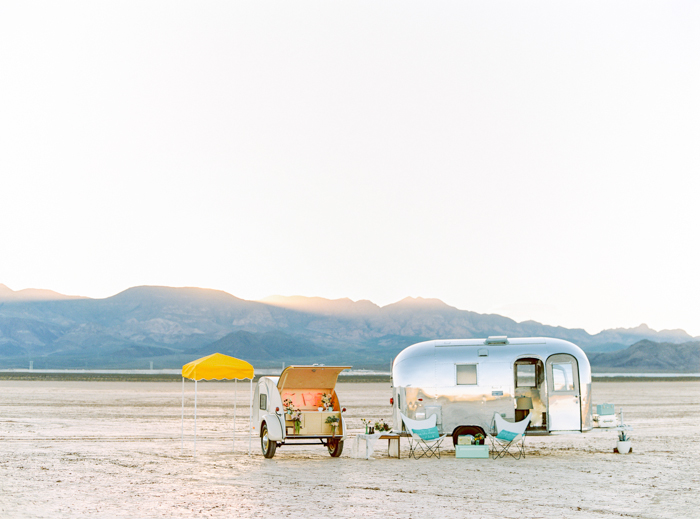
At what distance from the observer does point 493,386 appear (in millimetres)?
18641

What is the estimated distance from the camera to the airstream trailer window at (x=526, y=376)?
64.0 ft

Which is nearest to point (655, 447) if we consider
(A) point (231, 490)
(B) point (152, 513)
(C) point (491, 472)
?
(C) point (491, 472)

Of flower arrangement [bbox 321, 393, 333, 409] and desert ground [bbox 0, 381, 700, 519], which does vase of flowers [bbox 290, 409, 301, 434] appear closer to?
desert ground [bbox 0, 381, 700, 519]

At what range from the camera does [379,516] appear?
11.4m

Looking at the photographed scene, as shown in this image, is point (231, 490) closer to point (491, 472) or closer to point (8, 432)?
point (491, 472)

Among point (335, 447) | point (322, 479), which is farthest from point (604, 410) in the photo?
point (322, 479)

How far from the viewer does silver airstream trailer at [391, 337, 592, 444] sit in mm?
18531

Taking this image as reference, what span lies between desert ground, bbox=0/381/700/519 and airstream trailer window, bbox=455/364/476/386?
1910 millimetres

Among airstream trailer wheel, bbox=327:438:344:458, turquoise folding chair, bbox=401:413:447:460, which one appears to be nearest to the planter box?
turquoise folding chair, bbox=401:413:447:460

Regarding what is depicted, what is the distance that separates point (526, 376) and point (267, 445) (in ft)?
22.5

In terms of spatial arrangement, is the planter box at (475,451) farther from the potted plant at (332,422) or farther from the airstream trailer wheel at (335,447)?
the potted plant at (332,422)

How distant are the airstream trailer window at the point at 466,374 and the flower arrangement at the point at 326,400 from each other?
318cm

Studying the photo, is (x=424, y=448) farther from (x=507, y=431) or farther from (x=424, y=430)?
(x=507, y=431)

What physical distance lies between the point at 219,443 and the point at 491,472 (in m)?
8.69
